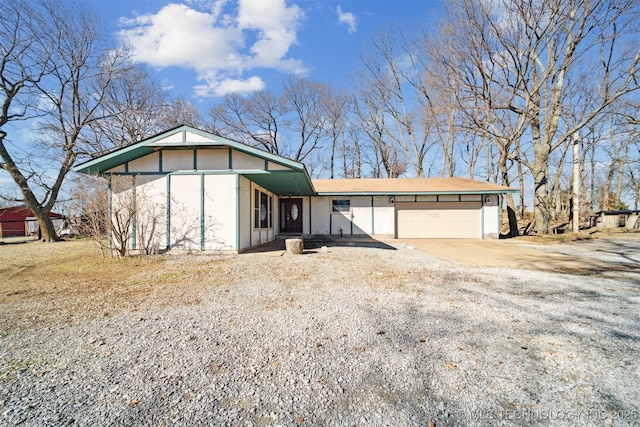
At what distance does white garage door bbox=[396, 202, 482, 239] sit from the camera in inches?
592

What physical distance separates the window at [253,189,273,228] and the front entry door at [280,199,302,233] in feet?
6.72

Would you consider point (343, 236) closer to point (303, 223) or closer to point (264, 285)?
point (303, 223)

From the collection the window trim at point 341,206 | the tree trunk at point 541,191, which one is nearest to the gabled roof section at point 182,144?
the window trim at point 341,206

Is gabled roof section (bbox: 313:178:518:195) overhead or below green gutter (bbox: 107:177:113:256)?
overhead

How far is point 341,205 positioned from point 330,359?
42.8ft

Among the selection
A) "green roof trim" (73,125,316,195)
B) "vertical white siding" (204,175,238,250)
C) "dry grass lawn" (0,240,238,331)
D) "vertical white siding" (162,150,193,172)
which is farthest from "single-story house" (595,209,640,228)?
"vertical white siding" (162,150,193,172)

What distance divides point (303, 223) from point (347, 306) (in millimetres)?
11775

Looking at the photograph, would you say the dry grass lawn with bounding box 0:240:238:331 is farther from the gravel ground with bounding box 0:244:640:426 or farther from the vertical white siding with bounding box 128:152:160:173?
the vertical white siding with bounding box 128:152:160:173

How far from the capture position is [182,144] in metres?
8.50

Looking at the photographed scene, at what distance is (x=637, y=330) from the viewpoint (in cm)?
330

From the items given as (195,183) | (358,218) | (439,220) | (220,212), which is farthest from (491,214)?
(195,183)

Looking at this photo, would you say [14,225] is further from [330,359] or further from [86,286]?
[330,359]

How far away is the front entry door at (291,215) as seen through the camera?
15844 millimetres

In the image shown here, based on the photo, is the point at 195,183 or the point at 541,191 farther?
the point at 541,191
